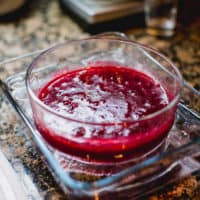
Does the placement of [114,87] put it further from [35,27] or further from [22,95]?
[35,27]

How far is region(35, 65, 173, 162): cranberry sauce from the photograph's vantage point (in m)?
0.67

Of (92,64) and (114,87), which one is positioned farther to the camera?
(92,64)

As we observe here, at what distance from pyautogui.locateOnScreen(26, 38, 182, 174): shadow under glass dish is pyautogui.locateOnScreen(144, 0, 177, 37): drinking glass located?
1.01ft

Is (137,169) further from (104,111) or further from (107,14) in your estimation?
(107,14)

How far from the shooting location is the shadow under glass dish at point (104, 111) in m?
0.67

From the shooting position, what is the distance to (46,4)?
4.64 feet

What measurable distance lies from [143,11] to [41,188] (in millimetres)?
674

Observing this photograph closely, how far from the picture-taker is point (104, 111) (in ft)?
2.37

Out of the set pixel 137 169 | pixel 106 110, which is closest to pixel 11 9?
pixel 106 110

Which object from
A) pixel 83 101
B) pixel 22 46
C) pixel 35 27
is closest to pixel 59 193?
pixel 83 101

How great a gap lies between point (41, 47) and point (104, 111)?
0.51 metres

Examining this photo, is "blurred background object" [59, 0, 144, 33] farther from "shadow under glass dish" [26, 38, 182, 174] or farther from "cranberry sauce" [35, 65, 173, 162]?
"cranberry sauce" [35, 65, 173, 162]

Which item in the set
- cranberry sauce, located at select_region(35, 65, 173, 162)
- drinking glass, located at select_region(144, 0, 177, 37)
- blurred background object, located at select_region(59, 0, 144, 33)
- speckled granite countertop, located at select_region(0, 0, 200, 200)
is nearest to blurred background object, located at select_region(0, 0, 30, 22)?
speckled granite countertop, located at select_region(0, 0, 200, 200)

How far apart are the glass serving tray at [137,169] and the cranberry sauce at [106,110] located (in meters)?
0.02
